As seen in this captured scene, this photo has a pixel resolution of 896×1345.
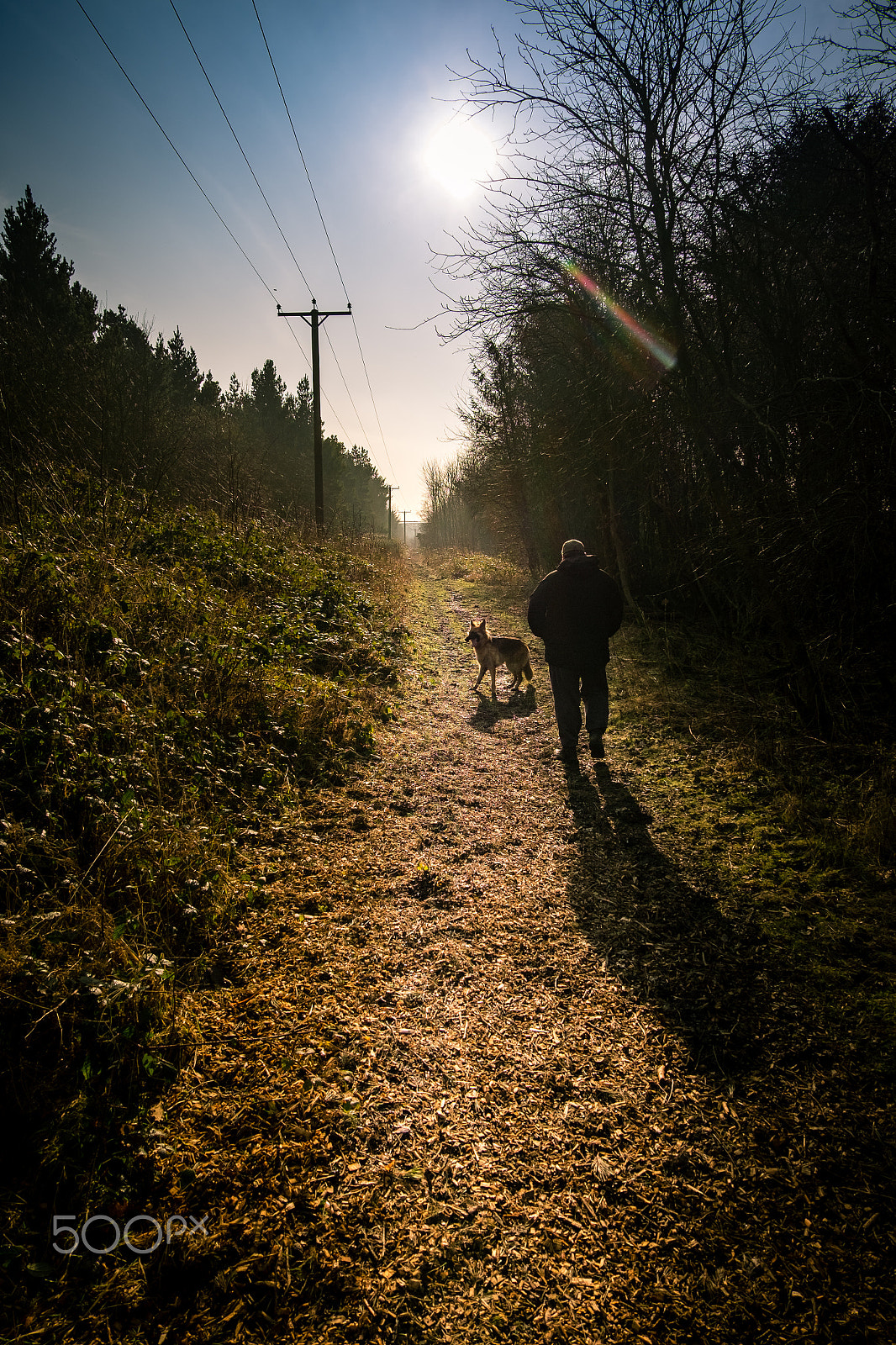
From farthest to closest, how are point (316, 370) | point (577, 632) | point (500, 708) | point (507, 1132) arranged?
point (316, 370) → point (500, 708) → point (577, 632) → point (507, 1132)

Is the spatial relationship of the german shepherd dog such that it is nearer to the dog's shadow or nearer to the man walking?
the dog's shadow

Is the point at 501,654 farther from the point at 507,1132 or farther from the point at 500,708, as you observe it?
the point at 507,1132

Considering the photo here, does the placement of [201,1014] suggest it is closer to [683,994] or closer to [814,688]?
[683,994]

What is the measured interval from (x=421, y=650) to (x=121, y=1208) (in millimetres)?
8954

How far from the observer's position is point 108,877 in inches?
103

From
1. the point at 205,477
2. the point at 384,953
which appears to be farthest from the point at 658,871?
the point at 205,477

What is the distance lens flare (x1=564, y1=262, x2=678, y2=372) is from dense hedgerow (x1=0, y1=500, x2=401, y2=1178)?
5672mm

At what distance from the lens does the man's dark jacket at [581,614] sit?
17.2ft

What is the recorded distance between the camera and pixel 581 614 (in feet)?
17.3

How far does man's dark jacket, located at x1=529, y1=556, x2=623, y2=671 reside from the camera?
5.25 m

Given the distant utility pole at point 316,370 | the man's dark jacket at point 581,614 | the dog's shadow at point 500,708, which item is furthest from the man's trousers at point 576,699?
the distant utility pole at point 316,370

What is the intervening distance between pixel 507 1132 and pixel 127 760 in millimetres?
2828

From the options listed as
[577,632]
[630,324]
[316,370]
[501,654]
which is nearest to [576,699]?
[577,632]

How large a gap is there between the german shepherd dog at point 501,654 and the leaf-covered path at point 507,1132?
15.6ft
